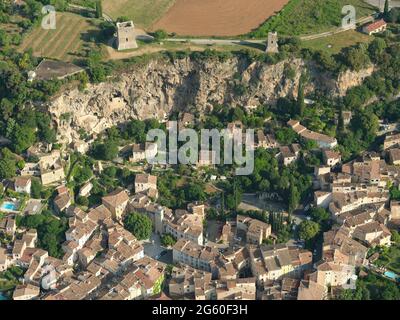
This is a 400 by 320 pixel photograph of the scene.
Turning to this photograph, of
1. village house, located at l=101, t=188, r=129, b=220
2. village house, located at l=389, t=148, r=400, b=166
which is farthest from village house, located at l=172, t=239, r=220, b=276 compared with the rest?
village house, located at l=389, t=148, r=400, b=166

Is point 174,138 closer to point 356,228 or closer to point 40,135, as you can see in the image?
point 40,135

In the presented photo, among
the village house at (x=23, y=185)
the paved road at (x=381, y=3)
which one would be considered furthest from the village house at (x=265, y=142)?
the paved road at (x=381, y=3)

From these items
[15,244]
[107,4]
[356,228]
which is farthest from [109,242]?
[107,4]

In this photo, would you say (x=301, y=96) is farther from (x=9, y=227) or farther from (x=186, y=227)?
(x=9, y=227)

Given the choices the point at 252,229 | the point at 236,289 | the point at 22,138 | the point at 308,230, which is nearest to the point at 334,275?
the point at 308,230

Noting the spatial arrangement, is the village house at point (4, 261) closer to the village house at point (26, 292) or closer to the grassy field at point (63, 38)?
the village house at point (26, 292)
